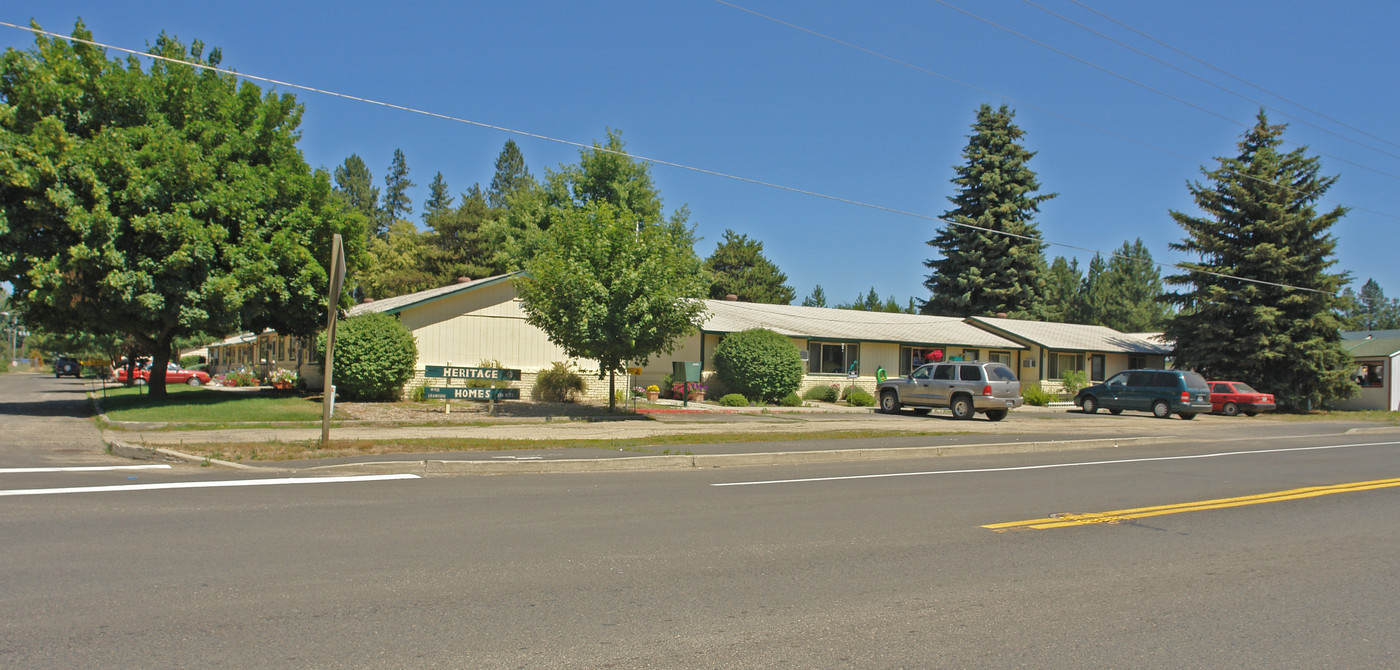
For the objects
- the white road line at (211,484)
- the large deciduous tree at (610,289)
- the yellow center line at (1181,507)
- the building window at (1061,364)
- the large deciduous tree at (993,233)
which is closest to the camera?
the yellow center line at (1181,507)

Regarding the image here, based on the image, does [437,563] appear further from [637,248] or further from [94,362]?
[94,362]

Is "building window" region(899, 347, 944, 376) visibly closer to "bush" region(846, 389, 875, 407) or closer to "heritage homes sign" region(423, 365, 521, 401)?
"bush" region(846, 389, 875, 407)

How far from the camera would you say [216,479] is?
10633 millimetres

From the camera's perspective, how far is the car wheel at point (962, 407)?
2745 centimetres

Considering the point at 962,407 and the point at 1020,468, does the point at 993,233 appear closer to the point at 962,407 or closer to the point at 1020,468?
the point at 962,407

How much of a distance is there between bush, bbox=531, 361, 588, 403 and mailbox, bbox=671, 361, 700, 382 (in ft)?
12.1

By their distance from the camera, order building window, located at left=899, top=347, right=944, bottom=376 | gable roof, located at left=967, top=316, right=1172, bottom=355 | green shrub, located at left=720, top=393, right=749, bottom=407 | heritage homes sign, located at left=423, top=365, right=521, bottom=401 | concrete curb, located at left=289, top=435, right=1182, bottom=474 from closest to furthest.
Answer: concrete curb, located at left=289, top=435, right=1182, bottom=474 → heritage homes sign, located at left=423, top=365, right=521, bottom=401 → green shrub, located at left=720, top=393, right=749, bottom=407 → building window, located at left=899, top=347, right=944, bottom=376 → gable roof, located at left=967, top=316, right=1172, bottom=355

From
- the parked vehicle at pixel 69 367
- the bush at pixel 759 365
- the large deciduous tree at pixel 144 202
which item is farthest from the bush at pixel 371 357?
the parked vehicle at pixel 69 367

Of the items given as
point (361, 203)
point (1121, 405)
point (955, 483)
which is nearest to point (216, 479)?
point (955, 483)

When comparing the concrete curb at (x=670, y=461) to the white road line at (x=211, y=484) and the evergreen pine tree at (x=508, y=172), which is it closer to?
the white road line at (x=211, y=484)

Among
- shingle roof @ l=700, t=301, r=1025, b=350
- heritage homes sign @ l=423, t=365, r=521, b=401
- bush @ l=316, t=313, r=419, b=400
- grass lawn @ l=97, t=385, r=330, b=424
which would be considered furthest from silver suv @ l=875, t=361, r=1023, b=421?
grass lawn @ l=97, t=385, r=330, b=424

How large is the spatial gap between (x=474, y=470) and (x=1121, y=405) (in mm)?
29877

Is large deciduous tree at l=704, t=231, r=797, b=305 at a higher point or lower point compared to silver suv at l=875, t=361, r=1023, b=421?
higher

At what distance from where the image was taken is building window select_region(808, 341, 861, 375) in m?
36.2
